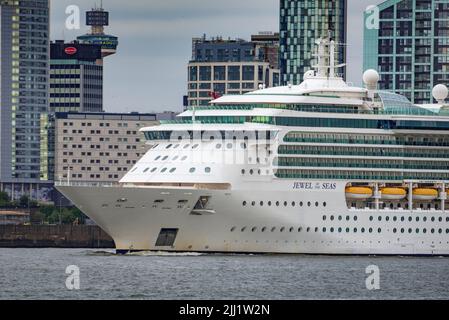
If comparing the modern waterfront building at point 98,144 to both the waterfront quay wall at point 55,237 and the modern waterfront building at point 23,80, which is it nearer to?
the modern waterfront building at point 23,80

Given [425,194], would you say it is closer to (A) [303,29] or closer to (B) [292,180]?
(B) [292,180]

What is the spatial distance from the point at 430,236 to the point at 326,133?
23.9ft

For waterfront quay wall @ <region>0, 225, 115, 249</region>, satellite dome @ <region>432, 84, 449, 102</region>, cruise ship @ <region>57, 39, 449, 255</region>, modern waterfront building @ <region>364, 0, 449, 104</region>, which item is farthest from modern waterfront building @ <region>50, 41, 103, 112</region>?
cruise ship @ <region>57, 39, 449, 255</region>

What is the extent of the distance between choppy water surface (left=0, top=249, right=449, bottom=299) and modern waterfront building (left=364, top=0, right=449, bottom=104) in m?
66.6

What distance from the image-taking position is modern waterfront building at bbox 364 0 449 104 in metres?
143

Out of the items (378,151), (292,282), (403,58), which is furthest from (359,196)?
(403,58)

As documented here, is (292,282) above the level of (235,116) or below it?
below

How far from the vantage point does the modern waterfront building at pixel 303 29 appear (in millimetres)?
162875

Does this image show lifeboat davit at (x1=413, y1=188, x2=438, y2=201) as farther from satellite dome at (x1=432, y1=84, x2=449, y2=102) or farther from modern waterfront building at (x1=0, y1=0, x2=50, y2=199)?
modern waterfront building at (x1=0, y1=0, x2=50, y2=199)

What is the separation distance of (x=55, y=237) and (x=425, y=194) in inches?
1366

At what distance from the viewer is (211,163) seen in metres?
73.6

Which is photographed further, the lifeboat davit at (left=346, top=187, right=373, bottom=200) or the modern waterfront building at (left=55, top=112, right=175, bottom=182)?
the modern waterfront building at (left=55, top=112, right=175, bottom=182)
